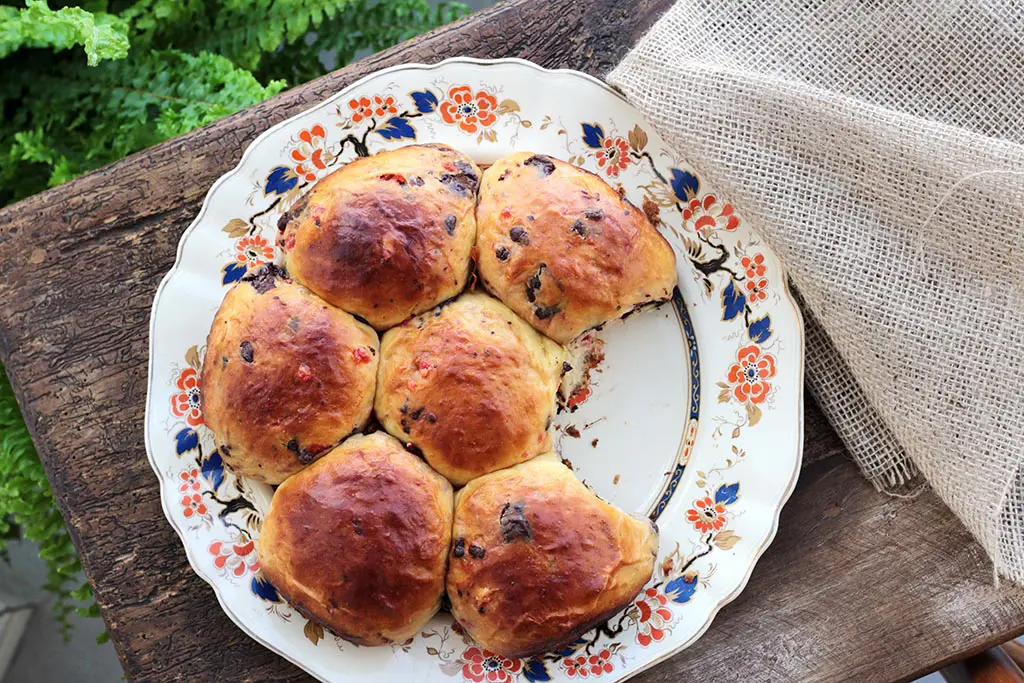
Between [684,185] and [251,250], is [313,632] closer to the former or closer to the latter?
[251,250]

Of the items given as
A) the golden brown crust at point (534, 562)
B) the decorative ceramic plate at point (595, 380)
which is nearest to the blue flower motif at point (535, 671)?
the decorative ceramic plate at point (595, 380)

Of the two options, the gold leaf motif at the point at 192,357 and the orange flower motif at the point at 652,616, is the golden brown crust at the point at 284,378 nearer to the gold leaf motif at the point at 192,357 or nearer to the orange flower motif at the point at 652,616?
the gold leaf motif at the point at 192,357

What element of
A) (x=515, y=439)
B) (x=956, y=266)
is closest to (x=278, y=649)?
(x=515, y=439)

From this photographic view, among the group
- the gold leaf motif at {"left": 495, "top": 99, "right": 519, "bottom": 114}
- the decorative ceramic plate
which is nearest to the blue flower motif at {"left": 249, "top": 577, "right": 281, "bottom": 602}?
the decorative ceramic plate

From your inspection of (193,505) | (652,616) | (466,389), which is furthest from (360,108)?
(652,616)

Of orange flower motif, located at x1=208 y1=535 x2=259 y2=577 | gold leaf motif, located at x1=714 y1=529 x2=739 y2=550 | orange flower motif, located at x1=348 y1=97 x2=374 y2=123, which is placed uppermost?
orange flower motif, located at x1=348 y1=97 x2=374 y2=123

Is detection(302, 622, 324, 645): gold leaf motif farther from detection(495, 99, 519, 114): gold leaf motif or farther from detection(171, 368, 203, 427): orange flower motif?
detection(495, 99, 519, 114): gold leaf motif
